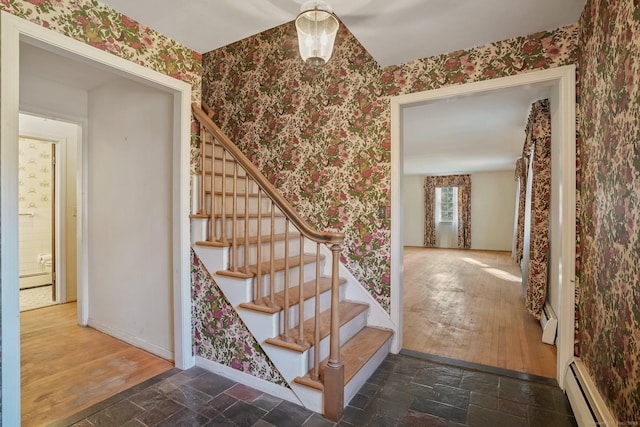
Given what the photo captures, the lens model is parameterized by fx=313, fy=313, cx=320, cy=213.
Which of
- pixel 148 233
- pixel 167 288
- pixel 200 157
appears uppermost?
pixel 200 157

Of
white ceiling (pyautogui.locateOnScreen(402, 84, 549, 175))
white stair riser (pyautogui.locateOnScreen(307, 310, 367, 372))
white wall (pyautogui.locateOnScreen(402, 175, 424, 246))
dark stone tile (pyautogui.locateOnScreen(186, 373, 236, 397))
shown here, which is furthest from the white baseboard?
white wall (pyautogui.locateOnScreen(402, 175, 424, 246))

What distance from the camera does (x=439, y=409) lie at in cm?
182

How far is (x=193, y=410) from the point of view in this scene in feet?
6.01

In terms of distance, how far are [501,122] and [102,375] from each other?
5.14m

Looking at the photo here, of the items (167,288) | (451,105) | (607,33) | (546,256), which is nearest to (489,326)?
(546,256)

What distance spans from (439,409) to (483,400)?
31 cm

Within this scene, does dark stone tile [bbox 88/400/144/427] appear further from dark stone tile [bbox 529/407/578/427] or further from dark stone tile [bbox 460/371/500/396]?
dark stone tile [bbox 529/407/578/427]

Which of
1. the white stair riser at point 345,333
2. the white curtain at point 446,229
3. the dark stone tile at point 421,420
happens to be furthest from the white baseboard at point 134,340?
the white curtain at point 446,229

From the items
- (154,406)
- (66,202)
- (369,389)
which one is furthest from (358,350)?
(66,202)

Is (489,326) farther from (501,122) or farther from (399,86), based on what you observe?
(501,122)

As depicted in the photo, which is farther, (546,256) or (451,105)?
(451,105)

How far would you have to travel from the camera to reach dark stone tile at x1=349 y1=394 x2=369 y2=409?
186 cm

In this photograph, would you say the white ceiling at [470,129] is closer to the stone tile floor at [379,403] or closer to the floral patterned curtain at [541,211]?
the floral patterned curtain at [541,211]

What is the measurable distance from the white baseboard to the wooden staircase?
91 cm
